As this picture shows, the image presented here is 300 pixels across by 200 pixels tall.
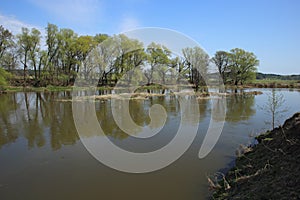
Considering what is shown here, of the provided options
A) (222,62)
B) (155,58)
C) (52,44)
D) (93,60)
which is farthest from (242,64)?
(52,44)

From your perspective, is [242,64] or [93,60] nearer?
[93,60]

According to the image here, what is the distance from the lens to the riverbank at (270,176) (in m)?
2.84

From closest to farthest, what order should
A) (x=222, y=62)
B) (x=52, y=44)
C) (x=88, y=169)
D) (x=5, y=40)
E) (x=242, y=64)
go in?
1. (x=88, y=169)
2. (x=5, y=40)
3. (x=52, y=44)
4. (x=242, y=64)
5. (x=222, y=62)

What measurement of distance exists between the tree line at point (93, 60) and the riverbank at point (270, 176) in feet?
97.1

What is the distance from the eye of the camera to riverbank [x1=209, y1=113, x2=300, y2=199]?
284 centimetres

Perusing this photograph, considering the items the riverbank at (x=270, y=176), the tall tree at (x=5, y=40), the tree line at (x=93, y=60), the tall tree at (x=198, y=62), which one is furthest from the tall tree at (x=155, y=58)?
the riverbank at (x=270, y=176)

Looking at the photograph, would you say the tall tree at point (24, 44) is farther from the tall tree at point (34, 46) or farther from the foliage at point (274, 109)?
the foliage at point (274, 109)

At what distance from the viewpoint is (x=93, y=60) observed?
3266cm

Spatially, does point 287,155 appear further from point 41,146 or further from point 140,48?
point 140,48

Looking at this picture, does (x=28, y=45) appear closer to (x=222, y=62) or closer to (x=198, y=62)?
(x=198, y=62)

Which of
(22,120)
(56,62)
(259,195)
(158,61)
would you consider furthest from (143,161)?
(56,62)

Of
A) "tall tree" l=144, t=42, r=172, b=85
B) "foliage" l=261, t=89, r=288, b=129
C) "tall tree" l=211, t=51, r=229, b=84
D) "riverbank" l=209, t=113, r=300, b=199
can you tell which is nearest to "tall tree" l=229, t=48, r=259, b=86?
"tall tree" l=211, t=51, r=229, b=84

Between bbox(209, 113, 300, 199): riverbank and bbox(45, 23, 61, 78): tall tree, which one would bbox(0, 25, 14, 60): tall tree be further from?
bbox(209, 113, 300, 199): riverbank

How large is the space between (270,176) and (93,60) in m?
32.5
